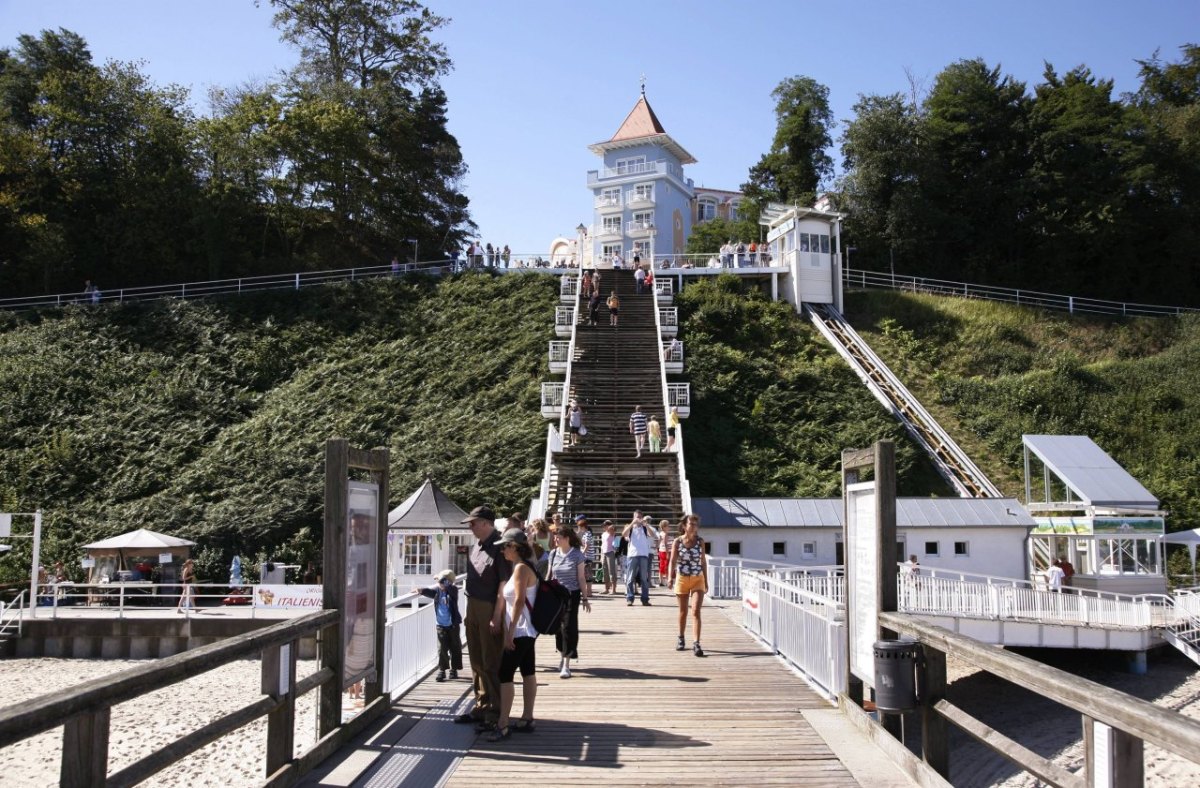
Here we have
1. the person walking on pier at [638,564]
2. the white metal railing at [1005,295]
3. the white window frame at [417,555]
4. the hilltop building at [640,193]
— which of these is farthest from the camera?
the hilltop building at [640,193]

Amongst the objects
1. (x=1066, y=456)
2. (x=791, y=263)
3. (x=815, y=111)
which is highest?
(x=815, y=111)

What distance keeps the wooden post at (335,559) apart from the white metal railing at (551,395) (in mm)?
26083

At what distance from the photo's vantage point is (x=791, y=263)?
4450cm

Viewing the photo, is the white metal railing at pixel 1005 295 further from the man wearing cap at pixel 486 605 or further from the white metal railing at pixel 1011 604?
the man wearing cap at pixel 486 605

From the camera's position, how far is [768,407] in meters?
35.8

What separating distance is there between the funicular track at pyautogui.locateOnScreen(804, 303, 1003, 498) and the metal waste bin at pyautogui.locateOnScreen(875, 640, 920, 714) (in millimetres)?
24030

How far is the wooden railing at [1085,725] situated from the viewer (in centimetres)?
386

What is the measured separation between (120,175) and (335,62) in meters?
13.9

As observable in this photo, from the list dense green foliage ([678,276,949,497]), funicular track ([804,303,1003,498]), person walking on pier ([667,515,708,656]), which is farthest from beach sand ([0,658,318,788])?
funicular track ([804,303,1003,498])

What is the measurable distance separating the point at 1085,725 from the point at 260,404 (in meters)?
35.5

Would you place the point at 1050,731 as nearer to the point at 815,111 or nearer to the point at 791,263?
the point at 791,263

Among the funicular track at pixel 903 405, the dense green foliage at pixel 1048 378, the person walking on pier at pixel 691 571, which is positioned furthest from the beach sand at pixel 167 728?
the dense green foliage at pixel 1048 378

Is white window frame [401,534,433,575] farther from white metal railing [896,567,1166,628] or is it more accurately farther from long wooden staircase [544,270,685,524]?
white metal railing [896,567,1166,628]

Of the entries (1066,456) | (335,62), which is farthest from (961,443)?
(335,62)
